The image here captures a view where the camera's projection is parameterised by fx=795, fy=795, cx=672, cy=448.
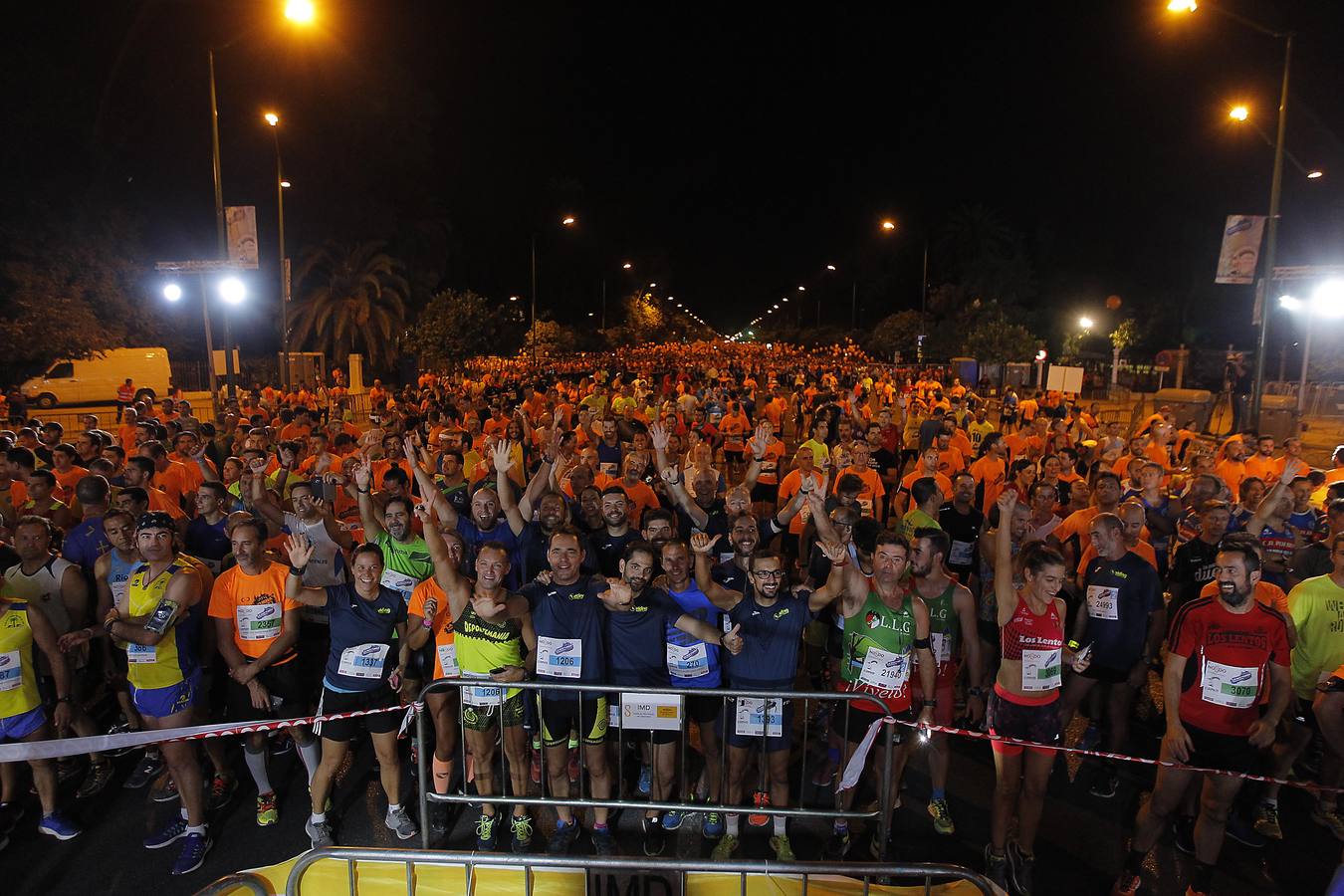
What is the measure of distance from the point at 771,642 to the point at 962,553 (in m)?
3.41

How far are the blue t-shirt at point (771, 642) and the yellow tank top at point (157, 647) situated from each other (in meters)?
3.33

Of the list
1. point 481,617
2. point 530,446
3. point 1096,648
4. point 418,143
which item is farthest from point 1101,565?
point 418,143

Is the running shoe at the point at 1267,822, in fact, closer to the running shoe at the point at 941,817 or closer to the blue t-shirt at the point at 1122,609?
the blue t-shirt at the point at 1122,609

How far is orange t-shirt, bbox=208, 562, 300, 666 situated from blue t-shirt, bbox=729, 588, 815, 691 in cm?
278

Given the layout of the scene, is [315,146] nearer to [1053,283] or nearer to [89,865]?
[89,865]

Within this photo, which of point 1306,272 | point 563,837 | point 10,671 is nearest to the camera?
point 10,671

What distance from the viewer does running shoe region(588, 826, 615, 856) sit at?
4.72 meters

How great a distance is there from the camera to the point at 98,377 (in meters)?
27.1

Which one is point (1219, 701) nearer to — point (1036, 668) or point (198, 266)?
point (1036, 668)

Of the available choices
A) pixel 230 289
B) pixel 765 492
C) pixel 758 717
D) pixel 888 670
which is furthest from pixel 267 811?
pixel 230 289

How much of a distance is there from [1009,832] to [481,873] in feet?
10.0

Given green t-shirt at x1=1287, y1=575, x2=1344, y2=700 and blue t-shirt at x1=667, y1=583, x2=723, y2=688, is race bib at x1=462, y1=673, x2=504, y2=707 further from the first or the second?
green t-shirt at x1=1287, y1=575, x2=1344, y2=700

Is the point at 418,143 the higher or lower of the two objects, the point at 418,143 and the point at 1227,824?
the higher

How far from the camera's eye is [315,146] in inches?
1532
